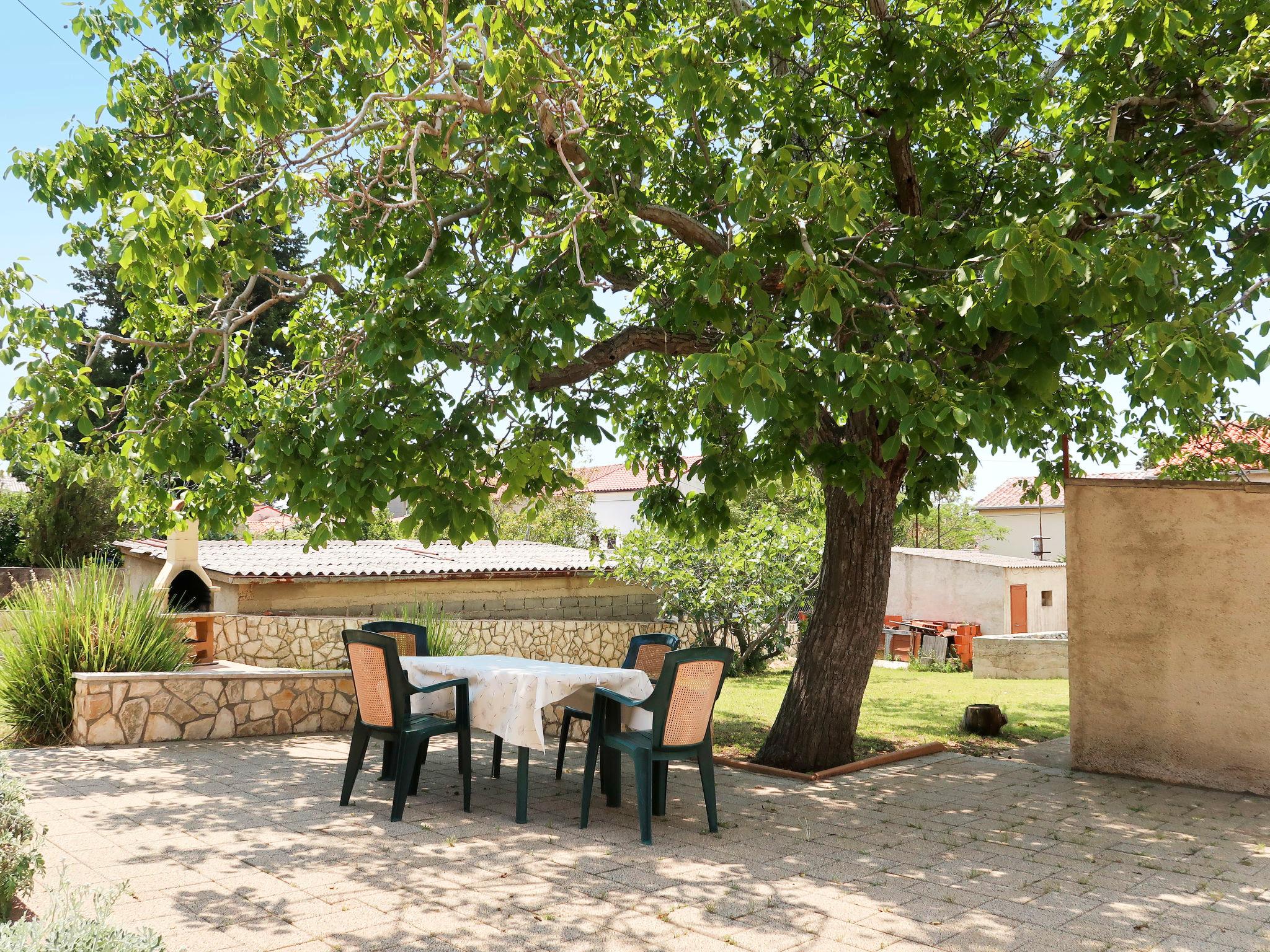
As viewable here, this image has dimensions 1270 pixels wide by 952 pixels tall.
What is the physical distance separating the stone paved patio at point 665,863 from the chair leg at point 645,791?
4.0 inches

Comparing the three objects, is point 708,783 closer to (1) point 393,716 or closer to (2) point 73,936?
(1) point 393,716

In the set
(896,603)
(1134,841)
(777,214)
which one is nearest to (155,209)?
(777,214)

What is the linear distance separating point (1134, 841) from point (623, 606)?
12.9 metres

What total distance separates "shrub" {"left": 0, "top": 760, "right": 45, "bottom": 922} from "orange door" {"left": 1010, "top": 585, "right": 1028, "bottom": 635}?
21837 millimetres

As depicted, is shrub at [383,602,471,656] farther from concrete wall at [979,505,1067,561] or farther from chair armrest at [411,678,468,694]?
concrete wall at [979,505,1067,561]

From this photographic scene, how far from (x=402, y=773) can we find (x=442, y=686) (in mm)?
602

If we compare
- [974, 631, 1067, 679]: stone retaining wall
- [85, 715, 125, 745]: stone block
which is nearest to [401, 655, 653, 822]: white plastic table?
[85, 715, 125, 745]: stone block

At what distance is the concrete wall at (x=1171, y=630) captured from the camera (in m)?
7.14

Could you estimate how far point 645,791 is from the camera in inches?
216

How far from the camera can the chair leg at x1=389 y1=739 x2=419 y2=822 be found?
227 inches

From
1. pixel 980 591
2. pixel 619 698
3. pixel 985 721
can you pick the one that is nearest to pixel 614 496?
pixel 980 591

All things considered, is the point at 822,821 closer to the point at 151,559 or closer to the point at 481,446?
the point at 481,446

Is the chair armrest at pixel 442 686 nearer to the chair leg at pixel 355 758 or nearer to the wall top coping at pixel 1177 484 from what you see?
the chair leg at pixel 355 758

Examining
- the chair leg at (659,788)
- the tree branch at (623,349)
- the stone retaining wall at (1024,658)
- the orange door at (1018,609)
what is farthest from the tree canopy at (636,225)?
the orange door at (1018,609)
